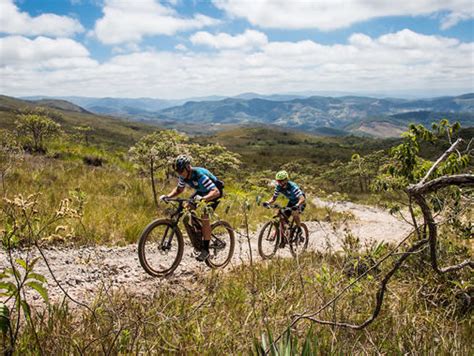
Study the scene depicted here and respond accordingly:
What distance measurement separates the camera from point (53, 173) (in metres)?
11.9

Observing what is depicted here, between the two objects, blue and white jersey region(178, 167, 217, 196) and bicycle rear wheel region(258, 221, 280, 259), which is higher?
blue and white jersey region(178, 167, 217, 196)

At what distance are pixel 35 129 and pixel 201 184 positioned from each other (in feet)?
51.2

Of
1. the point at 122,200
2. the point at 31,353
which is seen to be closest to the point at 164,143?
the point at 122,200

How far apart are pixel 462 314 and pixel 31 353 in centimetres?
508

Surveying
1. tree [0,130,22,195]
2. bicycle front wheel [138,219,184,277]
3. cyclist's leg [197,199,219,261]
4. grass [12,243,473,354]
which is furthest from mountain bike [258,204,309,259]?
tree [0,130,22,195]

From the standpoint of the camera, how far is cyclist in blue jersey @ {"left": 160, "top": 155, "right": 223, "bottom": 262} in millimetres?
6582

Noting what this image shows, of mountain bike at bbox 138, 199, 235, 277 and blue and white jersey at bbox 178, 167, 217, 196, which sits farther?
blue and white jersey at bbox 178, 167, 217, 196

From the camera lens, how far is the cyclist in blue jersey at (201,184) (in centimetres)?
658

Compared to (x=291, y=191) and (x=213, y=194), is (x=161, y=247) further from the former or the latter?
(x=291, y=191)

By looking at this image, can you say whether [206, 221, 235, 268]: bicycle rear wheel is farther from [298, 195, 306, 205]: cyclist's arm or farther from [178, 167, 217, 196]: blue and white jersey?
[298, 195, 306, 205]: cyclist's arm

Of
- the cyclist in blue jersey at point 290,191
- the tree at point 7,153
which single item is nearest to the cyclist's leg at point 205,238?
the cyclist in blue jersey at point 290,191

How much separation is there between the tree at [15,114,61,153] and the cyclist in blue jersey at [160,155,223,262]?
13625 millimetres

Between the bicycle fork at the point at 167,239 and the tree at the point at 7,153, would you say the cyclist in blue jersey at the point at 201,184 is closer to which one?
the bicycle fork at the point at 167,239

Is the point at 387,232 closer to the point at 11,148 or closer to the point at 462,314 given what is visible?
the point at 462,314
